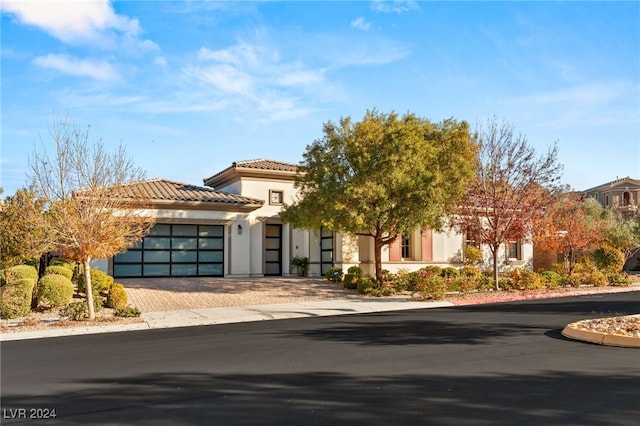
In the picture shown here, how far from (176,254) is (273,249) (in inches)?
198

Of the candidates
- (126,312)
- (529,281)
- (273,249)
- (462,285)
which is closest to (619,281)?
(529,281)

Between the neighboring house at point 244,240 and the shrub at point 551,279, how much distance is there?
190 inches

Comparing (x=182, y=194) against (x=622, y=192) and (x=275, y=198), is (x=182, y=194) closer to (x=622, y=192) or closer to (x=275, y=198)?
(x=275, y=198)

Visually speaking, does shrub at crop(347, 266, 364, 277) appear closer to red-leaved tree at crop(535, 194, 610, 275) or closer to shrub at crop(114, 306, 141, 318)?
red-leaved tree at crop(535, 194, 610, 275)

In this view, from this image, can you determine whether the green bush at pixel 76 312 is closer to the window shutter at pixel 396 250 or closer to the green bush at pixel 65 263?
the green bush at pixel 65 263

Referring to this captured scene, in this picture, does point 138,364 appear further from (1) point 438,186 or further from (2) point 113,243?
(1) point 438,186

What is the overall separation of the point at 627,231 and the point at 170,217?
27153 mm

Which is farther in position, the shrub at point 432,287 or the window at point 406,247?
the window at point 406,247

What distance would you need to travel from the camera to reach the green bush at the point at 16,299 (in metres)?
15.1

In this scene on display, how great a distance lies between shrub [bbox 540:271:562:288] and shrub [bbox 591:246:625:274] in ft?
16.7

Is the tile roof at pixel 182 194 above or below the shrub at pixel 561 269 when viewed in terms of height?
above

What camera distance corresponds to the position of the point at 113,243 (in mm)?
15336

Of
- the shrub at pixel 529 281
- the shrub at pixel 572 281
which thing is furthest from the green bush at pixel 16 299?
the shrub at pixel 572 281

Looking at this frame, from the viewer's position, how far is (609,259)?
1153 inches
